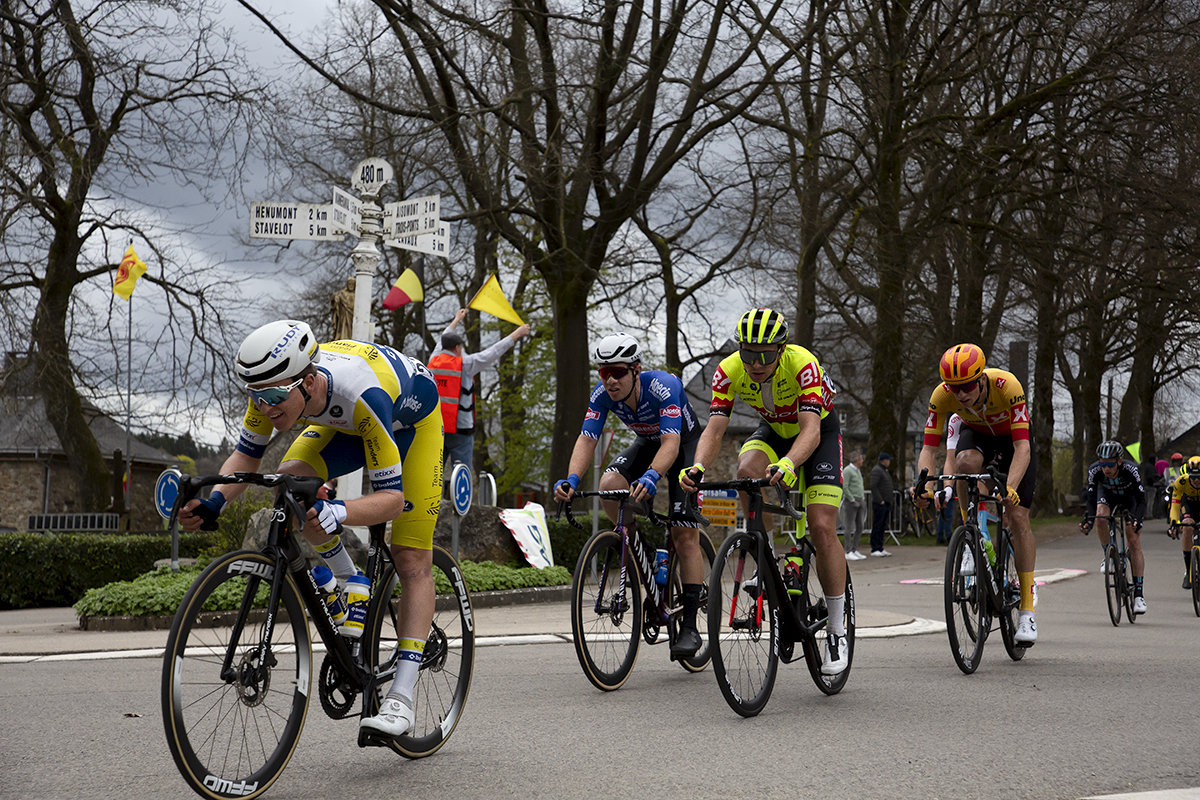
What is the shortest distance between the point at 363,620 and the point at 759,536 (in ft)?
7.50

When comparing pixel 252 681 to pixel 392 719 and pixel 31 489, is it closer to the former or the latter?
pixel 392 719

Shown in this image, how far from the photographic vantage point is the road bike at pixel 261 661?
370 centimetres

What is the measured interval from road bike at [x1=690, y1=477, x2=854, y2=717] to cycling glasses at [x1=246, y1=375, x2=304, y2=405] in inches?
89.4

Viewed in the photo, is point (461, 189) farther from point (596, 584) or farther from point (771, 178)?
point (596, 584)

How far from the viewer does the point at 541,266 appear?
19844 mm

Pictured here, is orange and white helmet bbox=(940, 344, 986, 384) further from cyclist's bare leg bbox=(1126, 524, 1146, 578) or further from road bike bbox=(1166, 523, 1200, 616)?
road bike bbox=(1166, 523, 1200, 616)

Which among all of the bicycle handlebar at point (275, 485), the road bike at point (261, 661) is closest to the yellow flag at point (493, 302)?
the road bike at point (261, 661)

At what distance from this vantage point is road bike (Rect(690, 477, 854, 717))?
221 inches

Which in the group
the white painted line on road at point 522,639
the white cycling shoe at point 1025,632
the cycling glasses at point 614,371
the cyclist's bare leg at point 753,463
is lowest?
the white painted line on road at point 522,639

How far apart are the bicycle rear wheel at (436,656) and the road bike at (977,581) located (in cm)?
337

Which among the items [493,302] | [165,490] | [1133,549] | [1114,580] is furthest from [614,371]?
[493,302]

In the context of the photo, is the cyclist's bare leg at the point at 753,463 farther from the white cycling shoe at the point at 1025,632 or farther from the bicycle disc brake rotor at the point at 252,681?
the bicycle disc brake rotor at the point at 252,681

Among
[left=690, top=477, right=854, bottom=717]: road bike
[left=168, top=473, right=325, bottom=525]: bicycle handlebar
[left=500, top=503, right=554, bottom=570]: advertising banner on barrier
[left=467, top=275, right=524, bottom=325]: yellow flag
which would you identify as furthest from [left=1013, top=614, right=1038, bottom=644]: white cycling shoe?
[left=467, top=275, right=524, bottom=325]: yellow flag

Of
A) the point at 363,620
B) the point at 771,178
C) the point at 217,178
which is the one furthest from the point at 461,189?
the point at 363,620
